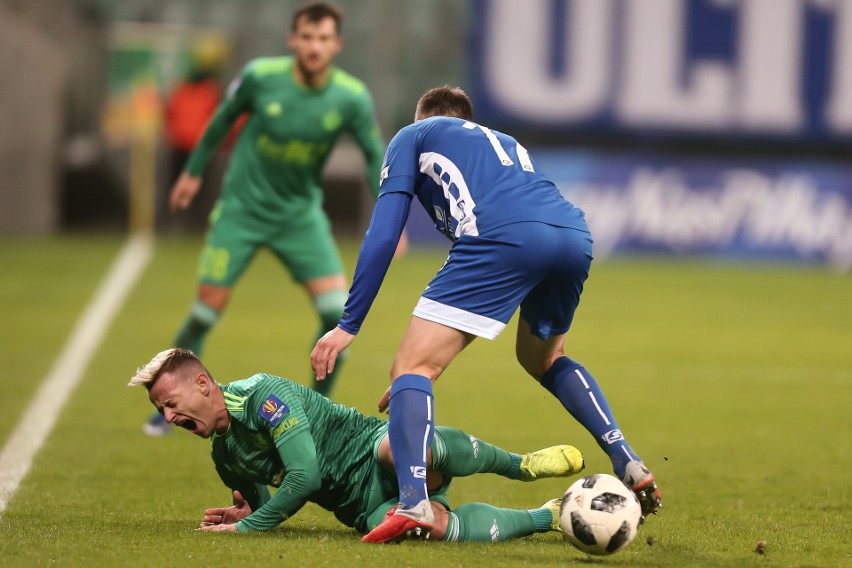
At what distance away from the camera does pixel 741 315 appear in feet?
41.4

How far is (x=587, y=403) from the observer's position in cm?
489

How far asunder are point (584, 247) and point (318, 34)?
2.79m

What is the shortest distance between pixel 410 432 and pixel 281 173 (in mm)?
3175

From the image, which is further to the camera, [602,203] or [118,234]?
[118,234]

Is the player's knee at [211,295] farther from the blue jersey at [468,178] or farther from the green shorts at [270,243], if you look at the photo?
the blue jersey at [468,178]

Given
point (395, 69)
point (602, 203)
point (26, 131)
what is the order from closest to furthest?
point (602, 203) → point (26, 131) → point (395, 69)

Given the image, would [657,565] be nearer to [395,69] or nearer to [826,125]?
[826,125]

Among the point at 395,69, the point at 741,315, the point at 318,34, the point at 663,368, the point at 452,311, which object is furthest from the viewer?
the point at 395,69

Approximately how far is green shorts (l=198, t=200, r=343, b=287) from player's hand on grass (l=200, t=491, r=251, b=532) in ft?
8.57

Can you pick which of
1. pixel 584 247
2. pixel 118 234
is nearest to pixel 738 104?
pixel 118 234

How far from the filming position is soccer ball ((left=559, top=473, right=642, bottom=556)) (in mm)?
4133

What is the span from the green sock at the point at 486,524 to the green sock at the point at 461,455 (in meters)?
0.13

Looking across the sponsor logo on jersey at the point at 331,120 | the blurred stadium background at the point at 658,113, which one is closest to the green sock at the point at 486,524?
the sponsor logo on jersey at the point at 331,120

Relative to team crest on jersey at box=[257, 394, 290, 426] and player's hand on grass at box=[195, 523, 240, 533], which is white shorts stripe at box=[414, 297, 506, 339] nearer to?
team crest on jersey at box=[257, 394, 290, 426]
